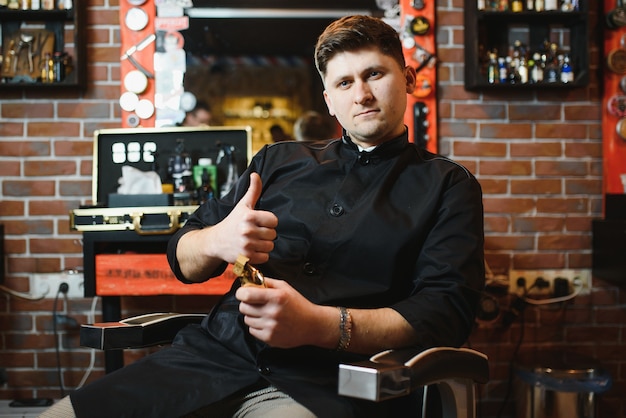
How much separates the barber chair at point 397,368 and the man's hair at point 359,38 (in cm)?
72

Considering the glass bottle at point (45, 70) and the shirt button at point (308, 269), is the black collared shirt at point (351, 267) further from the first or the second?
the glass bottle at point (45, 70)

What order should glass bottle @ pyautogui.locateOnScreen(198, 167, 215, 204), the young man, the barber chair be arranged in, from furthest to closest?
1. glass bottle @ pyautogui.locateOnScreen(198, 167, 215, 204)
2. the young man
3. the barber chair

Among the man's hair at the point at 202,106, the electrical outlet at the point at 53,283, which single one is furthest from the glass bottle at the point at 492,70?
the electrical outlet at the point at 53,283

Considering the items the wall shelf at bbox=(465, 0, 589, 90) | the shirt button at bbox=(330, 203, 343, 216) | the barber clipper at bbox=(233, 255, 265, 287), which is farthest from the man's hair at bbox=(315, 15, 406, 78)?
the wall shelf at bbox=(465, 0, 589, 90)

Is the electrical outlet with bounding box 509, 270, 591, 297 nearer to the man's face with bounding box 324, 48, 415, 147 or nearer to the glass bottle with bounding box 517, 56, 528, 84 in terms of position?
the glass bottle with bounding box 517, 56, 528, 84

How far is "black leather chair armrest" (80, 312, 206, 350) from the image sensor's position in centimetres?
140

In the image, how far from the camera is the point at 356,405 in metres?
1.27

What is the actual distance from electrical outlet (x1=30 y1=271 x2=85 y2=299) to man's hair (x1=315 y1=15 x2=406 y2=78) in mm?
1922

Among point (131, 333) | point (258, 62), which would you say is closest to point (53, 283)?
point (258, 62)

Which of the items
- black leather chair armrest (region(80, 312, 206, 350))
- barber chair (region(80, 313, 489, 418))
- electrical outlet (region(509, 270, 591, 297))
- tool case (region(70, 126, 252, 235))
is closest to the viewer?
barber chair (region(80, 313, 489, 418))

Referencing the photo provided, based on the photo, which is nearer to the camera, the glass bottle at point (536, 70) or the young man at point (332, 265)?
the young man at point (332, 265)

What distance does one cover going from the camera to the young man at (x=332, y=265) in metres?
1.24

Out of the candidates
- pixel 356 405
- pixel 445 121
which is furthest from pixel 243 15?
pixel 356 405

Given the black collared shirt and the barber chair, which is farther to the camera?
the black collared shirt
